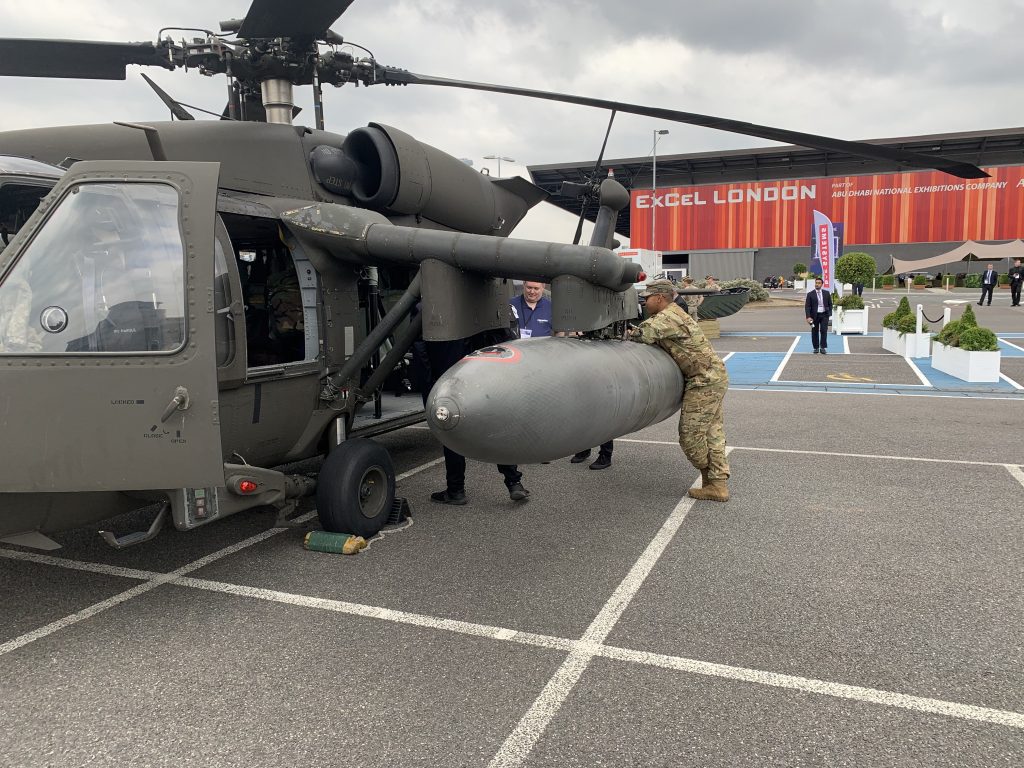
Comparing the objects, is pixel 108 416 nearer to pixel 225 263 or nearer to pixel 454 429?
pixel 225 263

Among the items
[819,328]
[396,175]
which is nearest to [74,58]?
[396,175]

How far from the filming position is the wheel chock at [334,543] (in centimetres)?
479

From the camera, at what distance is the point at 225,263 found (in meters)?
4.33

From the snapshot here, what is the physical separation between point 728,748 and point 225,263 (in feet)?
12.2

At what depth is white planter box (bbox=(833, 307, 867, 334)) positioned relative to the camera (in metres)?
21.2

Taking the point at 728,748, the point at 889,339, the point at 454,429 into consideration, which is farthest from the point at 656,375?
the point at 889,339

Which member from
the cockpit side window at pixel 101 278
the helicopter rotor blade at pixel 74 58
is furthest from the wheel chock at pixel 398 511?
the helicopter rotor blade at pixel 74 58

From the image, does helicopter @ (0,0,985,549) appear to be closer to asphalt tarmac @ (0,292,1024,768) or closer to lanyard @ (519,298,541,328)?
asphalt tarmac @ (0,292,1024,768)

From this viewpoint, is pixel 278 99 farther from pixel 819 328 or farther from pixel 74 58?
pixel 819 328

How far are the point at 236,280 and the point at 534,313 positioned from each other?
3312 mm

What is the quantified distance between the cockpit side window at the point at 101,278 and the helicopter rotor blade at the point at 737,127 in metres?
2.61

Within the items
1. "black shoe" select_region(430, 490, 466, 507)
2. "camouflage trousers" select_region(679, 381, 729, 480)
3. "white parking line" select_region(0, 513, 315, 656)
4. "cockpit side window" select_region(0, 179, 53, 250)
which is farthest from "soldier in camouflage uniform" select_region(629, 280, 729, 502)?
"cockpit side window" select_region(0, 179, 53, 250)

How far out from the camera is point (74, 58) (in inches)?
205

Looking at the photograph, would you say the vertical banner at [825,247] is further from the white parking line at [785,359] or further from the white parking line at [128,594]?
the white parking line at [128,594]
